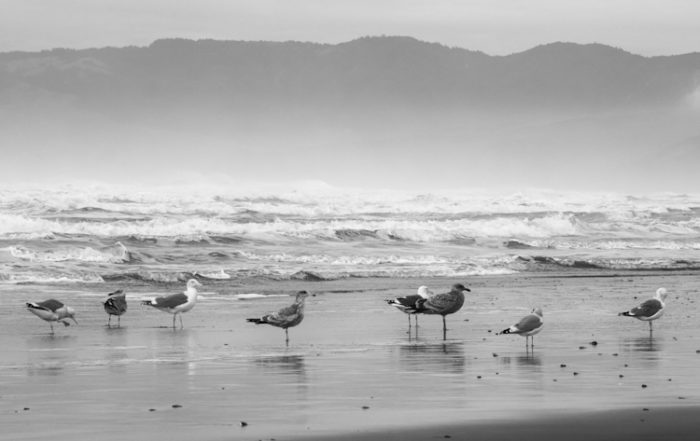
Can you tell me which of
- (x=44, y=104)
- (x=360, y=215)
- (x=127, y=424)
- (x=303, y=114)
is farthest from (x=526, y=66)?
(x=127, y=424)

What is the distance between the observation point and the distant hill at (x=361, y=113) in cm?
15175

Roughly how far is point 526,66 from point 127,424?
183421 mm

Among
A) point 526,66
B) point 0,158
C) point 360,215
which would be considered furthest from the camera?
point 526,66

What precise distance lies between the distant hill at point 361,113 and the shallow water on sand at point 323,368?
128m

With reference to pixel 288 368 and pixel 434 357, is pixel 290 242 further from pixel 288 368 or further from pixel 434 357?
pixel 288 368

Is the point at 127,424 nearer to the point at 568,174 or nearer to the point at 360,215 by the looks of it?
the point at 360,215

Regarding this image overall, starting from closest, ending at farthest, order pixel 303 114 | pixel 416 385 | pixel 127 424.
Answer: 1. pixel 127 424
2. pixel 416 385
3. pixel 303 114

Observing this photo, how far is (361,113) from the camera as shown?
17525 centimetres

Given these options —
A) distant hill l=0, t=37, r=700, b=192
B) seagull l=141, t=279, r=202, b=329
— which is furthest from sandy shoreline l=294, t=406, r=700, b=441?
distant hill l=0, t=37, r=700, b=192

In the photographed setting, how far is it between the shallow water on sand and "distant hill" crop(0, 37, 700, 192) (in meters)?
128

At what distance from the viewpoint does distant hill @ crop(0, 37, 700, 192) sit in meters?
152

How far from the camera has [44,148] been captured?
5891 inches

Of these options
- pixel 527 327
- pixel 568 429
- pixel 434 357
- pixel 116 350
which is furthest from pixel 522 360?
pixel 116 350

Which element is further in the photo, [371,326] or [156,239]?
[156,239]
